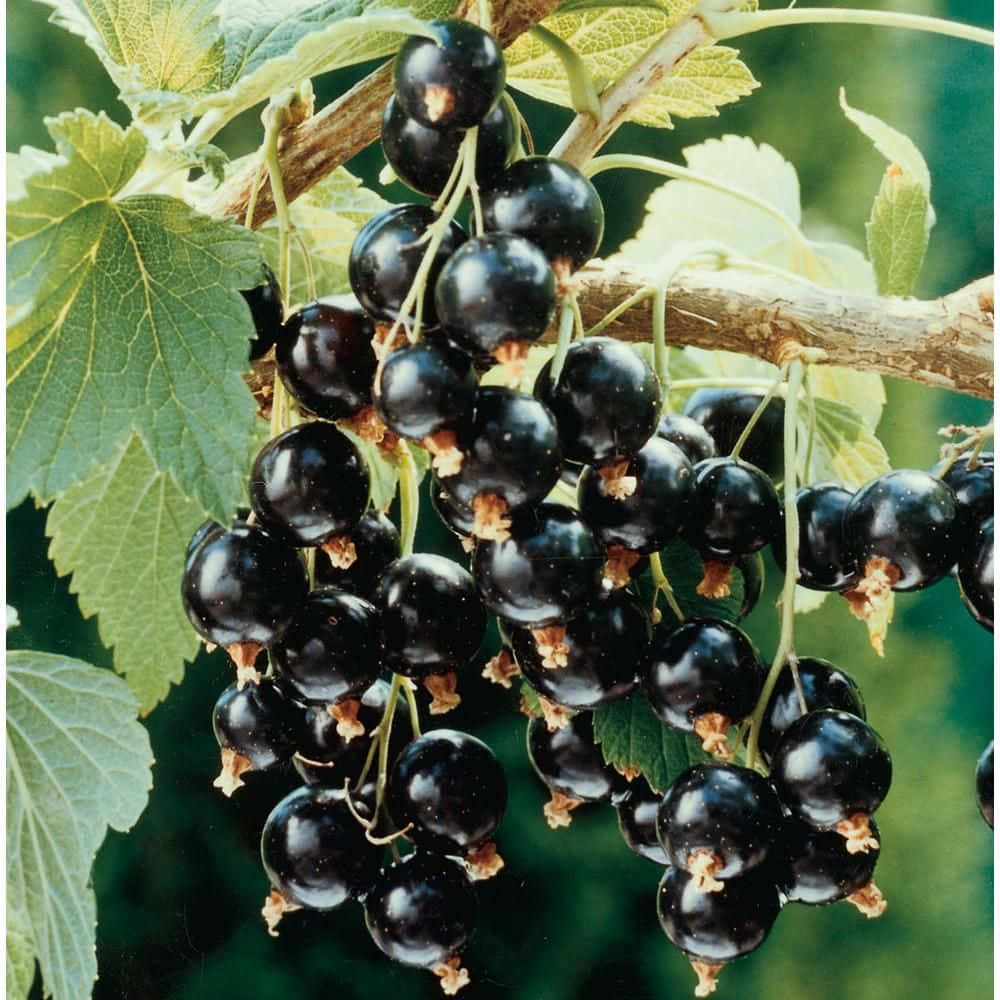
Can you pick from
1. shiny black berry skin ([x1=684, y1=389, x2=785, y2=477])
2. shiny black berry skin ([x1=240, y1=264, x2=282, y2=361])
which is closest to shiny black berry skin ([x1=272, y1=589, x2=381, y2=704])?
shiny black berry skin ([x1=240, y1=264, x2=282, y2=361])

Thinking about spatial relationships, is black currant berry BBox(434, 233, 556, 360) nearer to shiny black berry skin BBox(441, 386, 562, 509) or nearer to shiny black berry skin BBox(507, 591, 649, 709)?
shiny black berry skin BBox(441, 386, 562, 509)

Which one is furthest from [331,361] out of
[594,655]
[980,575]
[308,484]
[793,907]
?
[793,907]

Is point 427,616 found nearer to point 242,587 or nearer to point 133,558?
point 242,587

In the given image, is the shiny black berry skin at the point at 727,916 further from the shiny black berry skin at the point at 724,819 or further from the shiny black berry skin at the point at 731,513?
the shiny black berry skin at the point at 731,513

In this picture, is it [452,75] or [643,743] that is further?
[643,743]

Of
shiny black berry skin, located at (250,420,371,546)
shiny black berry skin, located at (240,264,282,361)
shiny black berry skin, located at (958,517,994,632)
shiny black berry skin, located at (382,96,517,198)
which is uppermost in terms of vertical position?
shiny black berry skin, located at (382,96,517,198)

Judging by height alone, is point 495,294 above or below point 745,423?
above
